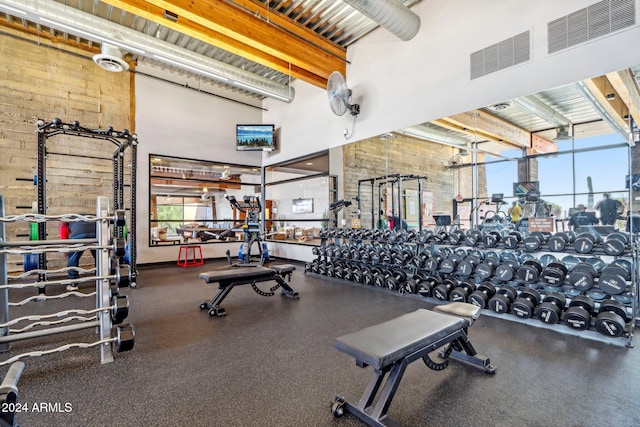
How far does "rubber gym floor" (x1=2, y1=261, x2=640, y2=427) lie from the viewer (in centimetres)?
153

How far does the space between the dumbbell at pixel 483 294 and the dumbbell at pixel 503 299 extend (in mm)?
63

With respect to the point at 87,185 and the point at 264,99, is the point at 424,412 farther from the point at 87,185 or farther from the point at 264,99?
the point at 264,99

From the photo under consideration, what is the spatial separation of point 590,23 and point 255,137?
20.3 ft

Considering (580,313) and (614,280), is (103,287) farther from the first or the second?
(614,280)

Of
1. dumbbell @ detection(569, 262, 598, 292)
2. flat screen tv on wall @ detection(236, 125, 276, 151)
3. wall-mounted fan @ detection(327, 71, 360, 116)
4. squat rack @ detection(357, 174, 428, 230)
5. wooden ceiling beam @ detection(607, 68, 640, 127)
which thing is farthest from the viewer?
flat screen tv on wall @ detection(236, 125, 276, 151)

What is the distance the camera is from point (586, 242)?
267 cm

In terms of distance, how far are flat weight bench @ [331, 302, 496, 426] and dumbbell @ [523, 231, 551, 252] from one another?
1621mm

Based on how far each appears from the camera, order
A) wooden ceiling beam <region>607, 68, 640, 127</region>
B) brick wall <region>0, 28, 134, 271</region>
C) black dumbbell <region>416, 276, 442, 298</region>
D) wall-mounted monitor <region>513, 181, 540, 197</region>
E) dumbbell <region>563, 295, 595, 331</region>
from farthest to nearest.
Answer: brick wall <region>0, 28, 134, 271</region>
wall-mounted monitor <region>513, 181, 540, 197</region>
black dumbbell <region>416, 276, 442, 298</region>
wooden ceiling beam <region>607, 68, 640, 127</region>
dumbbell <region>563, 295, 595, 331</region>

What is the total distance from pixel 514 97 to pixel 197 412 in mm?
4187

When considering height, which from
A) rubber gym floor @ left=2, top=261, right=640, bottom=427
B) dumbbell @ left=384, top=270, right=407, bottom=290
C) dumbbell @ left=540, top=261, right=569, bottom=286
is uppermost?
dumbbell @ left=540, top=261, right=569, bottom=286

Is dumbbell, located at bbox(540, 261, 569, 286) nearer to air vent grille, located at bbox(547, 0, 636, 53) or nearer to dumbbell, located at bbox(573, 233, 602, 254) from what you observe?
dumbbell, located at bbox(573, 233, 602, 254)

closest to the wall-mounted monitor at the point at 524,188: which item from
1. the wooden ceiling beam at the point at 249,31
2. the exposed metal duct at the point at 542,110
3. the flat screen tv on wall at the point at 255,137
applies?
the exposed metal duct at the point at 542,110

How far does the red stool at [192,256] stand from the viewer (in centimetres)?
659

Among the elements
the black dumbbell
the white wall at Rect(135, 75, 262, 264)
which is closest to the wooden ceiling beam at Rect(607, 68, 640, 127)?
the black dumbbell
